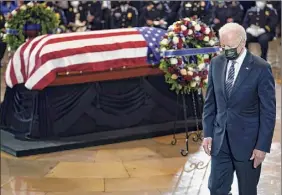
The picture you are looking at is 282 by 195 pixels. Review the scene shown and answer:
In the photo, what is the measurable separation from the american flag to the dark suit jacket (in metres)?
2.99

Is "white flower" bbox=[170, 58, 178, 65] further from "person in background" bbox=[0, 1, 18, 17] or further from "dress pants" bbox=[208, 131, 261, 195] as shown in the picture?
"person in background" bbox=[0, 1, 18, 17]

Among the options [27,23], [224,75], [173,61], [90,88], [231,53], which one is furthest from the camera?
[27,23]

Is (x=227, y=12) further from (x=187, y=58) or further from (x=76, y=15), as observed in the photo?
(x=187, y=58)

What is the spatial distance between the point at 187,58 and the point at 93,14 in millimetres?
7259

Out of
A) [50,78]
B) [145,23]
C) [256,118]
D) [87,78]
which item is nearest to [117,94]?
[87,78]

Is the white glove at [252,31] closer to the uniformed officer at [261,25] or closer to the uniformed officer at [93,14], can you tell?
the uniformed officer at [261,25]

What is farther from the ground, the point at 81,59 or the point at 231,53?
the point at 231,53

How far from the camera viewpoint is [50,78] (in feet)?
22.7

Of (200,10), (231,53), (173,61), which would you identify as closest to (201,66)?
(173,61)

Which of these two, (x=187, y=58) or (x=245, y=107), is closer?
(x=245, y=107)

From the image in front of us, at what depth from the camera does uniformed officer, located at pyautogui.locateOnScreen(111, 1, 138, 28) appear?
1359cm

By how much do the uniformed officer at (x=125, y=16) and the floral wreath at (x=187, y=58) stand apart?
6.62 meters

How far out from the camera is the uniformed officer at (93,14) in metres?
13.9

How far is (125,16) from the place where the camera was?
13.7 metres
